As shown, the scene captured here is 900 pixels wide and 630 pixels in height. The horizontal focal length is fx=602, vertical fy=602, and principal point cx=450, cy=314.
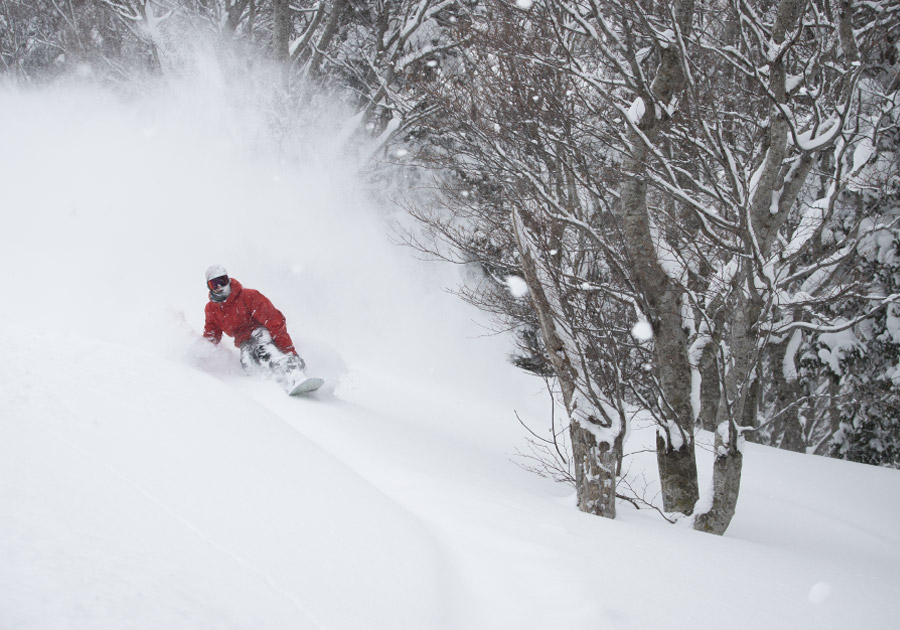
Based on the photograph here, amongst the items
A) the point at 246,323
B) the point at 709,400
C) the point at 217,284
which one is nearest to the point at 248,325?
the point at 246,323

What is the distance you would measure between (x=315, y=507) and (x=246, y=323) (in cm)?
431

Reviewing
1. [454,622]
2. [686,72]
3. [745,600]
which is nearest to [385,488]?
[454,622]

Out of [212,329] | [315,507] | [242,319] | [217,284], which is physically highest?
[217,284]

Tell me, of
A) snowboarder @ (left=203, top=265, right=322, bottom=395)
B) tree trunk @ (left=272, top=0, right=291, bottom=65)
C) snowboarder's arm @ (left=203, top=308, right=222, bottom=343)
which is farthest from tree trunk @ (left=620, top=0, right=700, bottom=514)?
tree trunk @ (left=272, top=0, right=291, bottom=65)

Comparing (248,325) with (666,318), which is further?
(248,325)

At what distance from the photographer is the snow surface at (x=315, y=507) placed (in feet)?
6.43

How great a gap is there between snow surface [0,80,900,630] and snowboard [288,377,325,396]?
15cm

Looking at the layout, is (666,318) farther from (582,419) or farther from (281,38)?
(281,38)

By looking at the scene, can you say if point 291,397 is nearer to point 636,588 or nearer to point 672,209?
point 636,588

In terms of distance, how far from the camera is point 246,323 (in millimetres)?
6789

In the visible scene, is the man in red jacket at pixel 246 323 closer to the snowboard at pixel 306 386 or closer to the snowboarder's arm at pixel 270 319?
the snowboarder's arm at pixel 270 319

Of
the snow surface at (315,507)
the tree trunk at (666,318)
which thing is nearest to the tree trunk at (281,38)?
the snow surface at (315,507)

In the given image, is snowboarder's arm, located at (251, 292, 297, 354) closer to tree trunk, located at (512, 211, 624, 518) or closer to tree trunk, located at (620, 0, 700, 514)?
tree trunk, located at (512, 211, 624, 518)

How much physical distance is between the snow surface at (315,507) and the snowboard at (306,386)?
15cm
